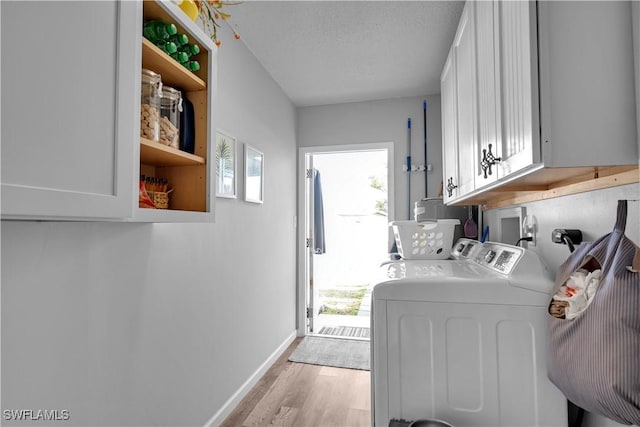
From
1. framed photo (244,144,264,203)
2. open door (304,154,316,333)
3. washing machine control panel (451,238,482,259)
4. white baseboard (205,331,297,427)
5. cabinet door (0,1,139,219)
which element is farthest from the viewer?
open door (304,154,316,333)

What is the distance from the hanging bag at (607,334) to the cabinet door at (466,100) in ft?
2.52

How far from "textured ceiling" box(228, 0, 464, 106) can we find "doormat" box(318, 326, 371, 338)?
7.93 ft

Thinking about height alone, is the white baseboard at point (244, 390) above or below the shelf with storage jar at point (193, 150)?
below

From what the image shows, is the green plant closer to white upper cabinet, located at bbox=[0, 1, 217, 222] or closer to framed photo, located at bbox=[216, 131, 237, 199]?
framed photo, located at bbox=[216, 131, 237, 199]

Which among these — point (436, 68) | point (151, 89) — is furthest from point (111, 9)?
point (436, 68)

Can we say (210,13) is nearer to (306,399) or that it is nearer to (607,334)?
(607,334)

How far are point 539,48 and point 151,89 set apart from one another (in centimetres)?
111

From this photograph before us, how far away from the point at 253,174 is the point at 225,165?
1.29 ft

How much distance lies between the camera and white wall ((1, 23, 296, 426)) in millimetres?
925

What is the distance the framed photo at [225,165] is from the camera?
1.89 meters

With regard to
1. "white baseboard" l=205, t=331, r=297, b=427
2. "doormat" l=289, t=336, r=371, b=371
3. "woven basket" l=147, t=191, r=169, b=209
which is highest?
"woven basket" l=147, t=191, r=169, b=209

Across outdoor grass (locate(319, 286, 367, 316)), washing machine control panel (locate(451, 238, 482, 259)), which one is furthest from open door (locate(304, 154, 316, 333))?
washing machine control panel (locate(451, 238, 482, 259))

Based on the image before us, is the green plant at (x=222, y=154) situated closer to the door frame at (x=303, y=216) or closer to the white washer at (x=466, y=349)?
the white washer at (x=466, y=349)

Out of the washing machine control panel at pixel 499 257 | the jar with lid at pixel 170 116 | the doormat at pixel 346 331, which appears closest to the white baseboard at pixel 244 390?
the doormat at pixel 346 331
